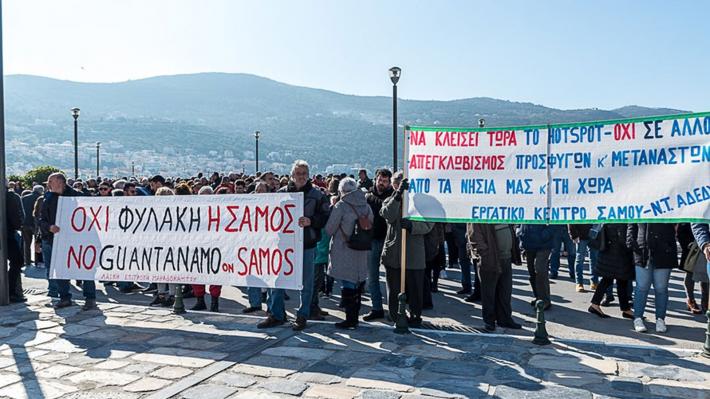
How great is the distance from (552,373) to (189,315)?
4.61 metres

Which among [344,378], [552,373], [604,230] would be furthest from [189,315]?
[604,230]

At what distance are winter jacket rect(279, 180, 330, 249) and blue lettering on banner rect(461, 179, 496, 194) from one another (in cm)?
159

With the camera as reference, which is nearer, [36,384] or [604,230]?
[36,384]

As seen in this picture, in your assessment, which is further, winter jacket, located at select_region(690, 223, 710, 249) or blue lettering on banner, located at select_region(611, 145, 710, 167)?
winter jacket, located at select_region(690, 223, 710, 249)

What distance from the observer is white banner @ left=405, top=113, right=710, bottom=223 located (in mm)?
5695

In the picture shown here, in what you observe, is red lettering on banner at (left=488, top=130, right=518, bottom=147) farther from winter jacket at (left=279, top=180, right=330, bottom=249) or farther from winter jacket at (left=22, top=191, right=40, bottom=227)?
winter jacket at (left=22, top=191, right=40, bottom=227)

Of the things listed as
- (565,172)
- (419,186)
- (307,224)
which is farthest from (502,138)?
(307,224)

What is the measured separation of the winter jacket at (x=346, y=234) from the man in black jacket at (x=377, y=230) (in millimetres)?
604

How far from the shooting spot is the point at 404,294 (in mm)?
6691

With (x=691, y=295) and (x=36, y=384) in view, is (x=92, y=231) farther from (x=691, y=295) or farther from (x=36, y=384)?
(x=691, y=295)

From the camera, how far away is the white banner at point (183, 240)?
693 centimetres

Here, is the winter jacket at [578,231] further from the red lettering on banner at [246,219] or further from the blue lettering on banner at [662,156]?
the red lettering on banner at [246,219]

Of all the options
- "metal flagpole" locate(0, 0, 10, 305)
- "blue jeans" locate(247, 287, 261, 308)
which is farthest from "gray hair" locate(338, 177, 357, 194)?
"metal flagpole" locate(0, 0, 10, 305)

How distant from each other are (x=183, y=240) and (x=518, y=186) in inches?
161
